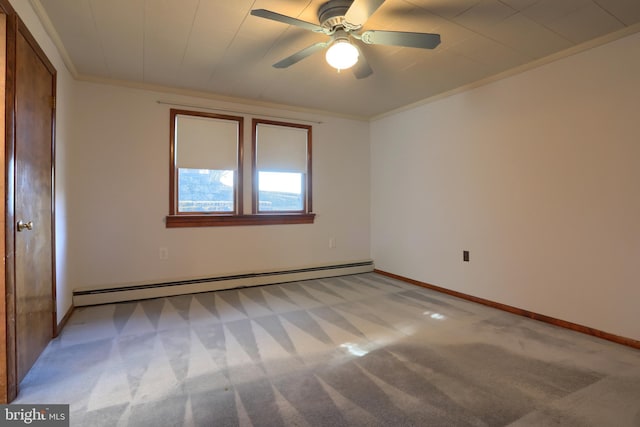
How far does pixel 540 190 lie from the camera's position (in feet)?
9.26

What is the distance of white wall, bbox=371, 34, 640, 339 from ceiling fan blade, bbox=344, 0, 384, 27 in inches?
77.4

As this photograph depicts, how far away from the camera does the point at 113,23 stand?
88.6 inches

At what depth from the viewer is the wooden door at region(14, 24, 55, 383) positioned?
179 cm

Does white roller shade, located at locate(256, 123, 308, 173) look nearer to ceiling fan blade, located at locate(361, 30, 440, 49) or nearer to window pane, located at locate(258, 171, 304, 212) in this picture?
window pane, located at locate(258, 171, 304, 212)

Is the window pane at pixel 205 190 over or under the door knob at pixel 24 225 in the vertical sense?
over

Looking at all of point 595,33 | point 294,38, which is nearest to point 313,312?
point 294,38

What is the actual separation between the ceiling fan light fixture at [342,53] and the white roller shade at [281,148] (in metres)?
2.08

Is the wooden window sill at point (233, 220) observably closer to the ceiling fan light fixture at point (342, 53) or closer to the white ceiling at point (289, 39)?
the white ceiling at point (289, 39)

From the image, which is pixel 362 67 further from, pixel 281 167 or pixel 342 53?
pixel 281 167

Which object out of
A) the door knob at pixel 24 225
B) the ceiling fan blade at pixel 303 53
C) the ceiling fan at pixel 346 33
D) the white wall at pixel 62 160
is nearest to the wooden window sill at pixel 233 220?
the white wall at pixel 62 160

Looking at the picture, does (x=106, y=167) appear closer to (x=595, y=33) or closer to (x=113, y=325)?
(x=113, y=325)

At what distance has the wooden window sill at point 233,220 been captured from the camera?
360 cm
